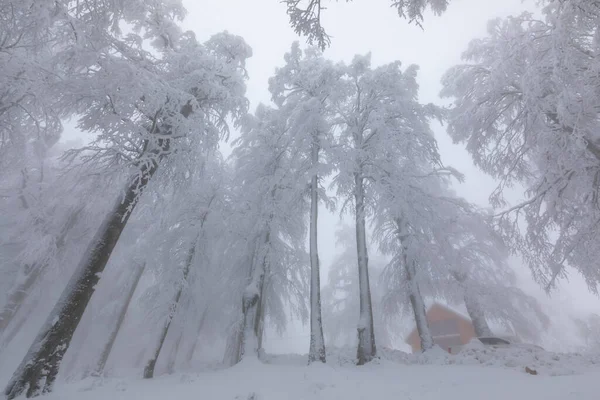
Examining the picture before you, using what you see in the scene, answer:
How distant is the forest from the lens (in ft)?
21.3

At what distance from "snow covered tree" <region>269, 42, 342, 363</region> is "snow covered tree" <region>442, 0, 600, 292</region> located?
468 cm

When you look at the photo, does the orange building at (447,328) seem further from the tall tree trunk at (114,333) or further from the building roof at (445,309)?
the tall tree trunk at (114,333)

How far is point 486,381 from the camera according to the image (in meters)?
5.89

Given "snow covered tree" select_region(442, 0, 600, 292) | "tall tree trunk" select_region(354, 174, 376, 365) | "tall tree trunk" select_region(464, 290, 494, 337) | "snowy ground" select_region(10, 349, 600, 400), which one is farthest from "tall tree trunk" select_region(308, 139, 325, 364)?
"tall tree trunk" select_region(464, 290, 494, 337)

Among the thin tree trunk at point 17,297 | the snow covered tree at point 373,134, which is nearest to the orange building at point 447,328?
the snow covered tree at point 373,134

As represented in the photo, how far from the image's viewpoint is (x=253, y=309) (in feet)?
34.9

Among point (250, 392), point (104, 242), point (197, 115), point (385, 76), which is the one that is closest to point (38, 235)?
point (104, 242)

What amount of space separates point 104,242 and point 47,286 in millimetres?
13153

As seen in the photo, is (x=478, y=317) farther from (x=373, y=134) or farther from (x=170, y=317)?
(x=170, y=317)

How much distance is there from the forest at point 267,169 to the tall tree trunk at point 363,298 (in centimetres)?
7

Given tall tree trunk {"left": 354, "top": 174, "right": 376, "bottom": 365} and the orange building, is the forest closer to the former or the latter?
tall tree trunk {"left": 354, "top": 174, "right": 376, "bottom": 365}

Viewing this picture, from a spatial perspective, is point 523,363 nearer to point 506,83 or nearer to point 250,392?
point 250,392

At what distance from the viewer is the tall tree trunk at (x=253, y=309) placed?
974cm

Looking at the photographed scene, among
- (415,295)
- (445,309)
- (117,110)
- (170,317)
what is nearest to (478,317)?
A: (415,295)
